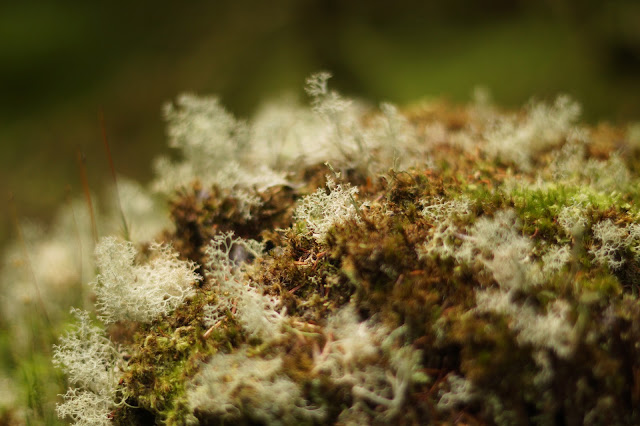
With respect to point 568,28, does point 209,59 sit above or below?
above

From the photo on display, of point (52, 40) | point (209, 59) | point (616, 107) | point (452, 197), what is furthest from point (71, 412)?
point (52, 40)

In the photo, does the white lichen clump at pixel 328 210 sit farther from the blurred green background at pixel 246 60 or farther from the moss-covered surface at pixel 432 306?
the blurred green background at pixel 246 60

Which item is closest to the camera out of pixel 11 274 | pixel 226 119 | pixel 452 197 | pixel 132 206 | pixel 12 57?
pixel 452 197

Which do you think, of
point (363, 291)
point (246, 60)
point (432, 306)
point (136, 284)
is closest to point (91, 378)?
point (136, 284)

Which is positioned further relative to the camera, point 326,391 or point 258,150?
point 258,150

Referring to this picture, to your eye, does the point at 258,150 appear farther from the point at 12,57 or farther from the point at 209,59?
the point at 12,57

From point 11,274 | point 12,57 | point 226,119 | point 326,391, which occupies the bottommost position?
point 326,391

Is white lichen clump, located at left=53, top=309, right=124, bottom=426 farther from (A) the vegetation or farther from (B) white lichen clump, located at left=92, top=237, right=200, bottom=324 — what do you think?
(B) white lichen clump, located at left=92, top=237, right=200, bottom=324

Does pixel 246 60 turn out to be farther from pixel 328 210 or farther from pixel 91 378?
pixel 91 378

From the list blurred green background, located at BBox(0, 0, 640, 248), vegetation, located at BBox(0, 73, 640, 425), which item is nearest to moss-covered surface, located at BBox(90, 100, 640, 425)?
vegetation, located at BBox(0, 73, 640, 425)
